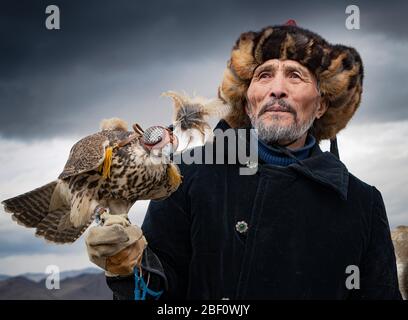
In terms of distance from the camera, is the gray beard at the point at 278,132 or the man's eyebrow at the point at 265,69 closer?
the gray beard at the point at 278,132

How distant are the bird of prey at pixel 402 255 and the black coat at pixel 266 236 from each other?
175cm

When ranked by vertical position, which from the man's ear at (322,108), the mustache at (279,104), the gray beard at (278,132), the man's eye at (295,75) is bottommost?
the gray beard at (278,132)

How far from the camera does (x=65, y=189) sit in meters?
3.71

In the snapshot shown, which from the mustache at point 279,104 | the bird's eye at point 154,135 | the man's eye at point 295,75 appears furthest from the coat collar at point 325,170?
the bird's eye at point 154,135

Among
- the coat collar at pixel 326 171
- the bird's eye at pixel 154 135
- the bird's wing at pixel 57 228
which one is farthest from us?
the coat collar at pixel 326 171

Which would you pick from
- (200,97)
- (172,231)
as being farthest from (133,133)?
(172,231)

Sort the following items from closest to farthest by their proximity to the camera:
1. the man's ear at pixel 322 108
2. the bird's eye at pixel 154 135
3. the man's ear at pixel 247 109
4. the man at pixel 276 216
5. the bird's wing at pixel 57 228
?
the bird's eye at pixel 154 135 → the bird's wing at pixel 57 228 → the man at pixel 276 216 → the man's ear at pixel 247 109 → the man's ear at pixel 322 108

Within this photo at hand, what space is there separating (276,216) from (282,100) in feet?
2.44

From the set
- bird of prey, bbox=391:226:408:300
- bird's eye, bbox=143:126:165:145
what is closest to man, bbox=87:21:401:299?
bird's eye, bbox=143:126:165:145

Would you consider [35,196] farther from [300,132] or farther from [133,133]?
[300,132]

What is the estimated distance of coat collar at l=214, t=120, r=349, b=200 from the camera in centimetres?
418

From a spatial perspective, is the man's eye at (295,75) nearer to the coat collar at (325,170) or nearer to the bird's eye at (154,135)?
the coat collar at (325,170)

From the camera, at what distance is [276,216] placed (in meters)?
4.04

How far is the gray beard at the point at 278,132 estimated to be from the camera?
13.9 feet
